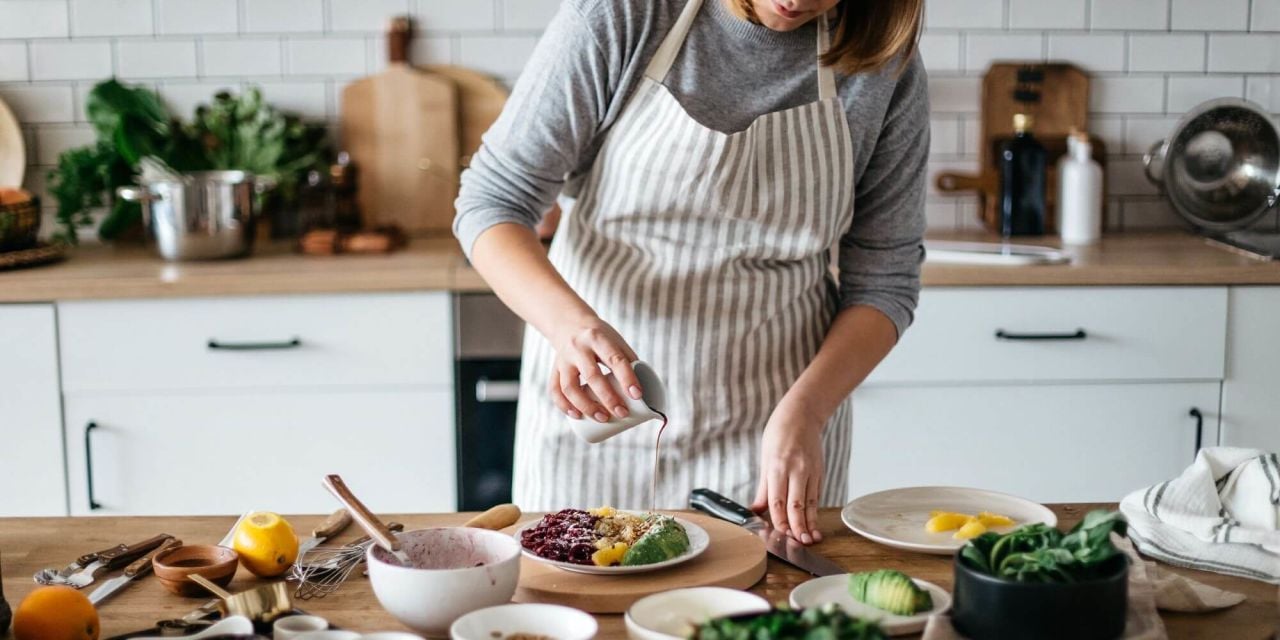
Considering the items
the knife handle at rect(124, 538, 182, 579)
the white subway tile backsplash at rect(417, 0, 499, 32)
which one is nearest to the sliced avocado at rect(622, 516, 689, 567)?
the knife handle at rect(124, 538, 182, 579)

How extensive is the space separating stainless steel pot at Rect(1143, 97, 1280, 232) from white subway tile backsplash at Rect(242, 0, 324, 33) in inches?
79.7

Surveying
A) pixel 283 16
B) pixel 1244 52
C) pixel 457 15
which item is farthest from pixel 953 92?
pixel 283 16

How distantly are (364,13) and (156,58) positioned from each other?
511mm

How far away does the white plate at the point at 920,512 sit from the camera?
4.45 ft

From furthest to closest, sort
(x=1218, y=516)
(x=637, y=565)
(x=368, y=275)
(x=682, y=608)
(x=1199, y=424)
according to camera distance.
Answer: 1. (x=1199, y=424)
2. (x=368, y=275)
3. (x=1218, y=516)
4. (x=637, y=565)
5. (x=682, y=608)

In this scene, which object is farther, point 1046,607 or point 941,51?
point 941,51

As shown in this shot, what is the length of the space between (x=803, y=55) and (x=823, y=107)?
0.08m

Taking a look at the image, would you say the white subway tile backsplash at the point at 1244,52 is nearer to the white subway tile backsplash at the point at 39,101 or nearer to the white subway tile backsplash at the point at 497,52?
the white subway tile backsplash at the point at 497,52

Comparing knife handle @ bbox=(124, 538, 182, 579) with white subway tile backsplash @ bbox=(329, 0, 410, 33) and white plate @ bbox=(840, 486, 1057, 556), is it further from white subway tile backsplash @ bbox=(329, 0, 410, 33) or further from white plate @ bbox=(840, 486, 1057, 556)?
white subway tile backsplash @ bbox=(329, 0, 410, 33)

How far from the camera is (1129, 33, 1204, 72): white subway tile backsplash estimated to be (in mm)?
3264

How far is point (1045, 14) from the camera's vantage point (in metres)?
3.24

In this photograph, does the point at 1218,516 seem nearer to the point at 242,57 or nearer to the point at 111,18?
the point at 242,57

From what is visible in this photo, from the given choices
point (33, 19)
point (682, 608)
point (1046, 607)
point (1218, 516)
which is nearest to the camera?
point (1046, 607)

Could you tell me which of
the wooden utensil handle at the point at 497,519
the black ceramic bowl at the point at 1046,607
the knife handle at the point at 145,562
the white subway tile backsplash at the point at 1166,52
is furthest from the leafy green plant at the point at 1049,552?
the white subway tile backsplash at the point at 1166,52
